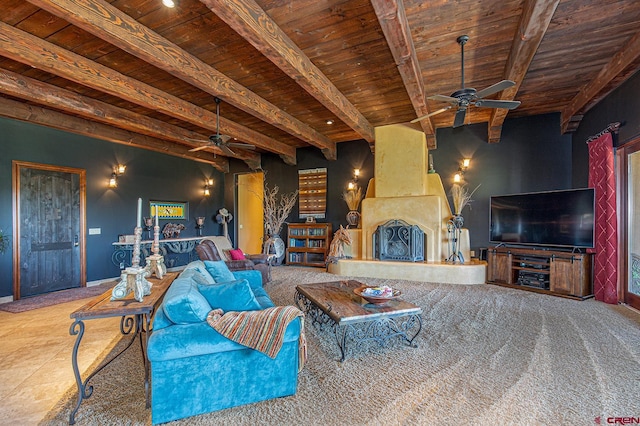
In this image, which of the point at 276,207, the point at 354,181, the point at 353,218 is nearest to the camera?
the point at 353,218

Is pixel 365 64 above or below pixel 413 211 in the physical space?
above

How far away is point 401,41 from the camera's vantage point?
9.93 feet

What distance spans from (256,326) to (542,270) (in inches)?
195

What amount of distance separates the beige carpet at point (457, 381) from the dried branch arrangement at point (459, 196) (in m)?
2.92

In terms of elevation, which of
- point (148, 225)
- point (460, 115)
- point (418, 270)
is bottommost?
point (418, 270)

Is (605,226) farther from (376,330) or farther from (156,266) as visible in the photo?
(156,266)

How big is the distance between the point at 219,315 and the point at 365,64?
338cm

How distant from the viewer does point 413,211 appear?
6246 mm

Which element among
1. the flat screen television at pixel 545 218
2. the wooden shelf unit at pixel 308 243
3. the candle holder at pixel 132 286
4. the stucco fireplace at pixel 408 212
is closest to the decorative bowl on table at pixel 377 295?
the candle holder at pixel 132 286

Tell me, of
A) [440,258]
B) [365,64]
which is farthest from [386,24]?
[440,258]

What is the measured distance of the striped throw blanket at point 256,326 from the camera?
1972mm

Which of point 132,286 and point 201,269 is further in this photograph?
point 201,269

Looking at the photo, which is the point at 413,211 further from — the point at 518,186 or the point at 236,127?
the point at 236,127

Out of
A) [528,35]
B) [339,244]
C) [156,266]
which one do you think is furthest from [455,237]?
[156,266]
